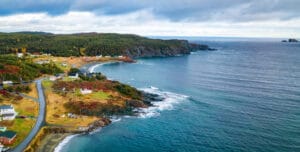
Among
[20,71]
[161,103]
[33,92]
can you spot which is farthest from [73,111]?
[20,71]

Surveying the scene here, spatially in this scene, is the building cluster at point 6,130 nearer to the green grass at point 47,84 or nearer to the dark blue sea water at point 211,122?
the dark blue sea water at point 211,122

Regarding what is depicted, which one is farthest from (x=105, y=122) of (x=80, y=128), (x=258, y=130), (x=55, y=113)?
(x=258, y=130)

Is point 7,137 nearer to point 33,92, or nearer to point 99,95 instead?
point 99,95

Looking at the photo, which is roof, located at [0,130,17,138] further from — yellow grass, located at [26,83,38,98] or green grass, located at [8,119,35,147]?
yellow grass, located at [26,83,38,98]

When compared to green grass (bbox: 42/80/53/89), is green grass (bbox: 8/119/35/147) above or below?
below

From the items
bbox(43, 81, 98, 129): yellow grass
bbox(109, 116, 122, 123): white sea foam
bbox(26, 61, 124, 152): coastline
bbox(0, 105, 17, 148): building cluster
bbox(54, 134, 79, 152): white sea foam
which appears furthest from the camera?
bbox(109, 116, 122, 123): white sea foam

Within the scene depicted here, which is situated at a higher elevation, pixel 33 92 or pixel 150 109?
pixel 33 92

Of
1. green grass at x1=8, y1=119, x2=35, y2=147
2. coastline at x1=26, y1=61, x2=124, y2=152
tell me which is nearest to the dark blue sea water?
coastline at x1=26, y1=61, x2=124, y2=152

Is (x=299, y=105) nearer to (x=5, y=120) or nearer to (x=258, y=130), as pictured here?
(x=258, y=130)
